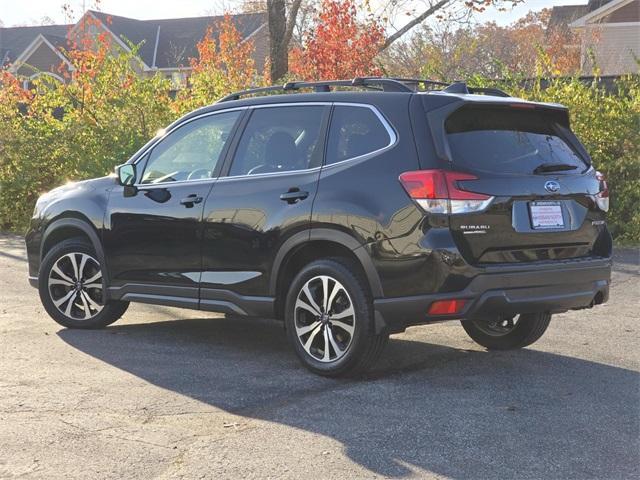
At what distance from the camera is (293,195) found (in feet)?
20.7

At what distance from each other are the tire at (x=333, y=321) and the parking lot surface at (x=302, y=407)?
14 centimetres

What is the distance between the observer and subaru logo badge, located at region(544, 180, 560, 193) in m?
5.94

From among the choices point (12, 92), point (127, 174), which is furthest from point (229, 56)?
point (127, 174)

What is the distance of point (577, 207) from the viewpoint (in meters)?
6.13

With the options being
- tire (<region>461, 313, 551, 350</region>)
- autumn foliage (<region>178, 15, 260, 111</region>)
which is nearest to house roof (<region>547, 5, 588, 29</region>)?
autumn foliage (<region>178, 15, 260, 111</region>)

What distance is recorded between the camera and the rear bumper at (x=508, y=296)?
221 inches

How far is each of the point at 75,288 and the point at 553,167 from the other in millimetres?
4043

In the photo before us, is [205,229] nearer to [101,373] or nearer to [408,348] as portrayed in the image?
[101,373]

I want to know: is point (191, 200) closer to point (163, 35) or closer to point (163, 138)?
point (163, 138)

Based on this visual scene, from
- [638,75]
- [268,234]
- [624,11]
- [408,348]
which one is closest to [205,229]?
[268,234]

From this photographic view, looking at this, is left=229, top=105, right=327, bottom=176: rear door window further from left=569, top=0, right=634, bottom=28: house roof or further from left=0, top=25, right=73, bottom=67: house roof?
left=0, top=25, right=73, bottom=67: house roof

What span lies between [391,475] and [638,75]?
11.2 meters

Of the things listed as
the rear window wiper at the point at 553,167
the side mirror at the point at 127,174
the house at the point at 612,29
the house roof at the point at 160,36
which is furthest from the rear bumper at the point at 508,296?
the house roof at the point at 160,36

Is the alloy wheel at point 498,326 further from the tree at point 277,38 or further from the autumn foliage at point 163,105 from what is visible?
the tree at point 277,38
